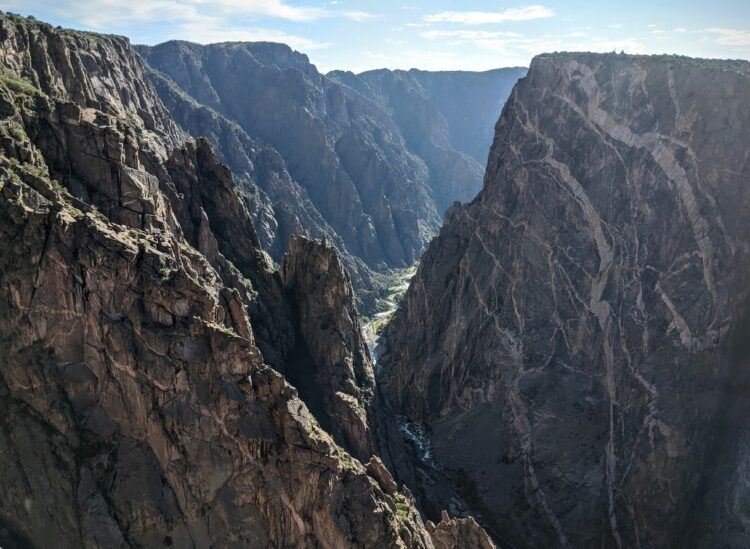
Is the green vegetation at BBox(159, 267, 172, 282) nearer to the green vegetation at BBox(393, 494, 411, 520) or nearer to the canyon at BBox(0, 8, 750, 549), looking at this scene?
the canyon at BBox(0, 8, 750, 549)

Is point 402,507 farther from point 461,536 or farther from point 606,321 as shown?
point 606,321

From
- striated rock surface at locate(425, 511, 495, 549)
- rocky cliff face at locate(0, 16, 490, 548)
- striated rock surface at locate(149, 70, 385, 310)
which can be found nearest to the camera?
rocky cliff face at locate(0, 16, 490, 548)

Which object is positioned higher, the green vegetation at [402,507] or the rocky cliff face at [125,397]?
the rocky cliff face at [125,397]

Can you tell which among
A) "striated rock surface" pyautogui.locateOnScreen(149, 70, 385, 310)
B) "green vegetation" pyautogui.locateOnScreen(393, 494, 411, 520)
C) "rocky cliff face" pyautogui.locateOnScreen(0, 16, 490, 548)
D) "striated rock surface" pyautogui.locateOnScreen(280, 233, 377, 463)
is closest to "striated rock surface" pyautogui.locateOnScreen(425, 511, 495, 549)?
"green vegetation" pyautogui.locateOnScreen(393, 494, 411, 520)

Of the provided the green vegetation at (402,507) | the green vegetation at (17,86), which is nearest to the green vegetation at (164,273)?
the green vegetation at (17,86)

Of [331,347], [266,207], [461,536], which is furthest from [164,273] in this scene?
[266,207]

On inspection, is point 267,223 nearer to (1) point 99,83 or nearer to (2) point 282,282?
(1) point 99,83

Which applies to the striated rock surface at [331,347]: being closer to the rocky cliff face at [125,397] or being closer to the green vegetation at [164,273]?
the rocky cliff face at [125,397]

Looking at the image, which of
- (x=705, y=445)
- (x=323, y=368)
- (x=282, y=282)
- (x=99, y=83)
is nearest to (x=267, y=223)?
(x=99, y=83)
